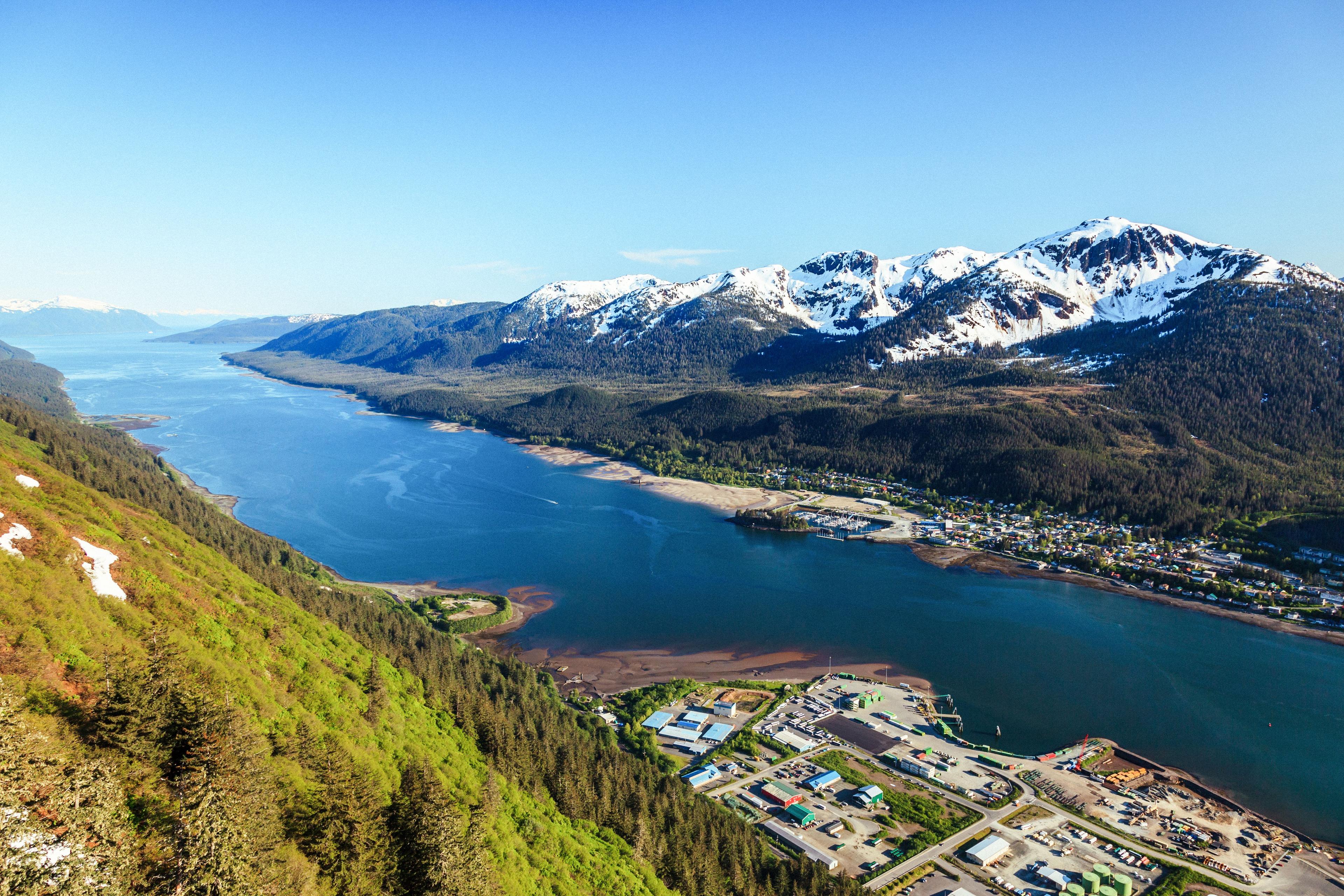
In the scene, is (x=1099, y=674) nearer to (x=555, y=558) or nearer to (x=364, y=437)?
(x=555, y=558)

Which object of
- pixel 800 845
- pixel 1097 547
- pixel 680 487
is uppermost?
pixel 680 487

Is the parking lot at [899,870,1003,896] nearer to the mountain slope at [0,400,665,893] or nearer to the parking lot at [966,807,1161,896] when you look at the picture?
the parking lot at [966,807,1161,896]

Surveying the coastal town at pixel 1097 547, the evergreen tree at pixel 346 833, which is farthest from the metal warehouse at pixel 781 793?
the coastal town at pixel 1097 547

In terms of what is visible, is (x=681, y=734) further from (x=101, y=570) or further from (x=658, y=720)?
(x=101, y=570)

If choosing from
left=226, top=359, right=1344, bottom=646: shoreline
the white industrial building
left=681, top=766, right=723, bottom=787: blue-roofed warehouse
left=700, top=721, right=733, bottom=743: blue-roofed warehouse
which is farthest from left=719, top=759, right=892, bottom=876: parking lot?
left=226, top=359, right=1344, bottom=646: shoreline

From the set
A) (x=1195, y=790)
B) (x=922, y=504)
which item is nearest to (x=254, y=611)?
(x=1195, y=790)

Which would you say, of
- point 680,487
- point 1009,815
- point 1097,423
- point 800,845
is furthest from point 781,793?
point 1097,423
